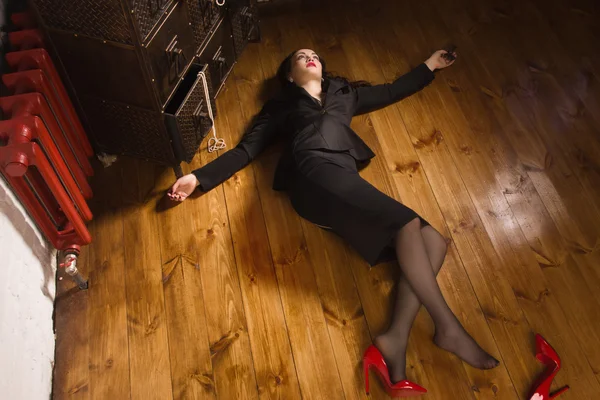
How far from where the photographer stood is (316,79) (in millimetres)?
2057

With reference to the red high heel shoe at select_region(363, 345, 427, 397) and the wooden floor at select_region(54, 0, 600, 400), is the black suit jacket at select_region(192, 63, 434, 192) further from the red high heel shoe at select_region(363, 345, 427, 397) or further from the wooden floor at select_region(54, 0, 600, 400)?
the red high heel shoe at select_region(363, 345, 427, 397)

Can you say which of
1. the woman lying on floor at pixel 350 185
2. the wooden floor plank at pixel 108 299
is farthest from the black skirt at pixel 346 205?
the wooden floor plank at pixel 108 299

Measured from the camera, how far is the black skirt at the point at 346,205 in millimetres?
1669

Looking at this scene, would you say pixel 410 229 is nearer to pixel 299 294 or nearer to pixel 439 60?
pixel 299 294

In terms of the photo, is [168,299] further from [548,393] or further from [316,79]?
[548,393]

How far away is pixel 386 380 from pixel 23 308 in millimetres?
1043

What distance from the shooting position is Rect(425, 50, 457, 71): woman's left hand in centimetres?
231

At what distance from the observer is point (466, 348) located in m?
1.61

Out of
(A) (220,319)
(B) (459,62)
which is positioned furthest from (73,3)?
(B) (459,62)

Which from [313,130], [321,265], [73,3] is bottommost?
[321,265]

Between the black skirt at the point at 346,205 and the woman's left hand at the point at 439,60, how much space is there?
0.71m

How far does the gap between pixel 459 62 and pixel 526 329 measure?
122 centimetres

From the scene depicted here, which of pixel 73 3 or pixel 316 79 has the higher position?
pixel 73 3

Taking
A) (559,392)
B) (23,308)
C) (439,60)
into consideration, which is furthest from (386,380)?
(439,60)
